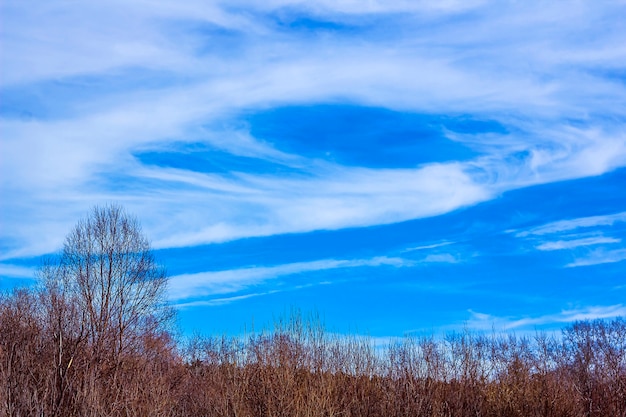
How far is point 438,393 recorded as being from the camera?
17.5m

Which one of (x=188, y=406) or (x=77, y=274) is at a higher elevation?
(x=77, y=274)

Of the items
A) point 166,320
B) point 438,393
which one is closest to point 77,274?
point 166,320

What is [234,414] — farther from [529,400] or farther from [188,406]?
[529,400]

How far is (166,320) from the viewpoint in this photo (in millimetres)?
29812

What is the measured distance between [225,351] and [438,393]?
5.73 m

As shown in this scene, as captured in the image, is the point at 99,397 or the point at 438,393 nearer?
the point at 99,397

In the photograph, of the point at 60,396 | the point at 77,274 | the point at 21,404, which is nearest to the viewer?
the point at 21,404

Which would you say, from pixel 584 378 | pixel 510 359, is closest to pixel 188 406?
pixel 510 359

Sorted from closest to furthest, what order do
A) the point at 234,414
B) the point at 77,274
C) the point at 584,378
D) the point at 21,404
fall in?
the point at 21,404 < the point at 234,414 < the point at 584,378 < the point at 77,274

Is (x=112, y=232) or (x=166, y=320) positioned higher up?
(x=112, y=232)

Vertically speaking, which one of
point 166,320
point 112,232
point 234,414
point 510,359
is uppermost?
point 112,232

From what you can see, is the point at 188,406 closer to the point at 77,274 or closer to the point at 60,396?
the point at 60,396

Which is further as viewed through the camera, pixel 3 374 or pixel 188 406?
pixel 188 406

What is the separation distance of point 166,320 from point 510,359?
16.5m
